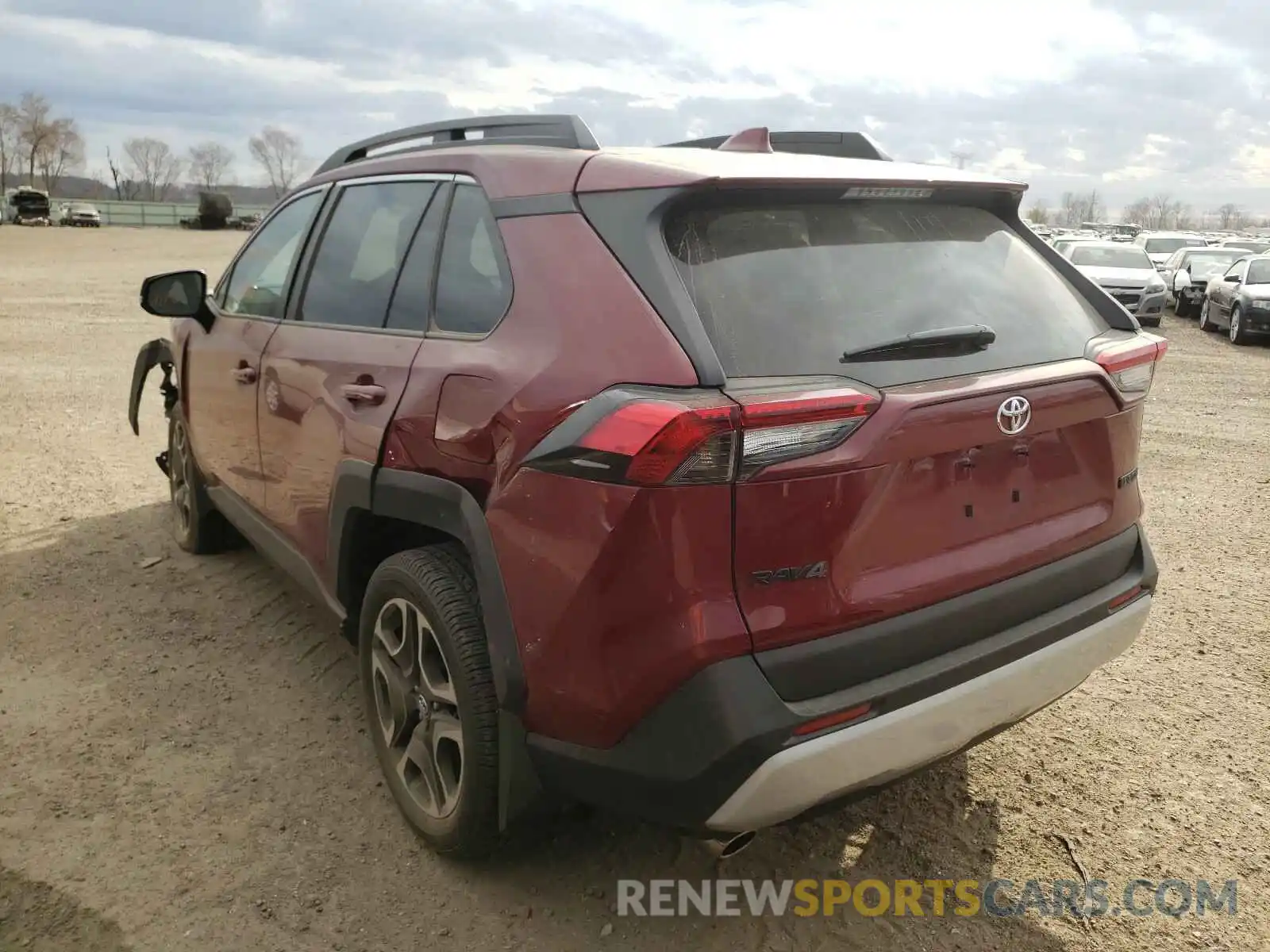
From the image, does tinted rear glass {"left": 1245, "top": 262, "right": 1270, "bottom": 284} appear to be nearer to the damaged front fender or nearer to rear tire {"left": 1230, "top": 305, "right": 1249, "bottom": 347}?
rear tire {"left": 1230, "top": 305, "right": 1249, "bottom": 347}

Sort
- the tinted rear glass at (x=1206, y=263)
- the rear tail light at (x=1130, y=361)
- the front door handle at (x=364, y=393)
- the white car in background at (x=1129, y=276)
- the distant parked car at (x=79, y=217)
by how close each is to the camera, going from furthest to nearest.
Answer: the distant parked car at (x=79, y=217) → the tinted rear glass at (x=1206, y=263) → the white car in background at (x=1129, y=276) → the front door handle at (x=364, y=393) → the rear tail light at (x=1130, y=361)

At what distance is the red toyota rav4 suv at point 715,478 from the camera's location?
197cm

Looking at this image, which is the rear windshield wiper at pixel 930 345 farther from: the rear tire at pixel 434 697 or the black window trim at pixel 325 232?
the black window trim at pixel 325 232

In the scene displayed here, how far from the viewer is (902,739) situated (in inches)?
83.0

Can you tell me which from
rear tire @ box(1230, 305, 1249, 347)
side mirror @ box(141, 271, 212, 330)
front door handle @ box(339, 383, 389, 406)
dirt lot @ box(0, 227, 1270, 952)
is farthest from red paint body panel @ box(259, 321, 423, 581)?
rear tire @ box(1230, 305, 1249, 347)

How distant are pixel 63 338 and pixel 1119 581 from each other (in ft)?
43.2

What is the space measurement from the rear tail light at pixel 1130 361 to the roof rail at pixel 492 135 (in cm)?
140

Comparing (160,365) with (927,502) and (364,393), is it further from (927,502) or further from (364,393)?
(927,502)

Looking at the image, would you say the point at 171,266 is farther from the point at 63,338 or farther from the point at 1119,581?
the point at 1119,581

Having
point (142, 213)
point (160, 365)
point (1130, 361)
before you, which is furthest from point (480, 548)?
point (142, 213)

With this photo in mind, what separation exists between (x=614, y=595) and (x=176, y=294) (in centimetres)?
296

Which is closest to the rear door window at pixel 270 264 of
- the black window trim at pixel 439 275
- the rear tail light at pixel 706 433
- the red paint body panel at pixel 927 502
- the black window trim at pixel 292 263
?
the black window trim at pixel 292 263

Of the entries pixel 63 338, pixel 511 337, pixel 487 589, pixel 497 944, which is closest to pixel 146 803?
pixel 497 944

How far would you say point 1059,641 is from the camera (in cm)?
242
